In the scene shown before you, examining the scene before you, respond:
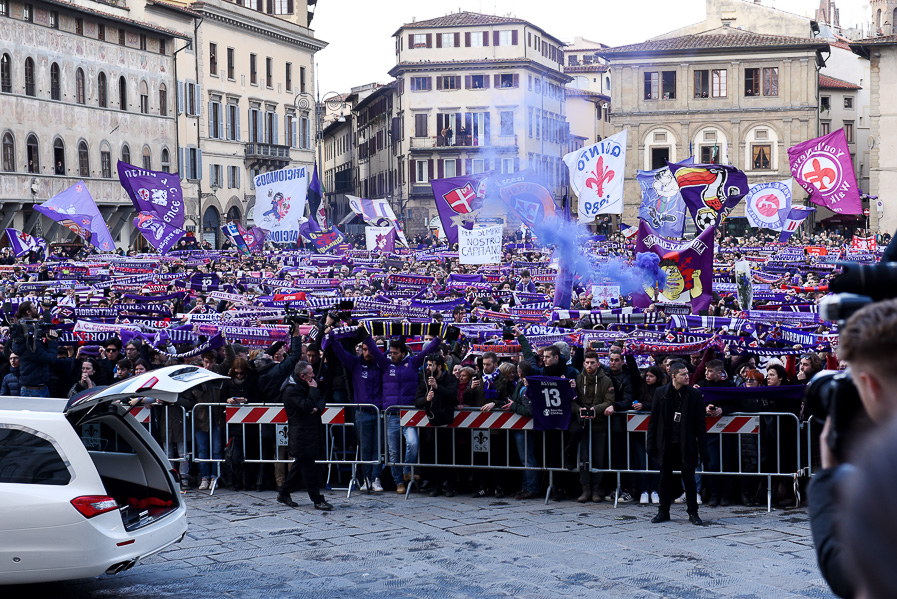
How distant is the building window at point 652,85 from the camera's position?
2717 inches

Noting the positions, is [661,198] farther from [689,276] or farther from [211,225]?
[211,225]

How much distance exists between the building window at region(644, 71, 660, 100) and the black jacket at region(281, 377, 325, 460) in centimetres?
6070

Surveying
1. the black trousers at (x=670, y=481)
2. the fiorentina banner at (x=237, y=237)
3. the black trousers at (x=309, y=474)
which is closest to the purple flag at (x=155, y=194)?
the fiorentina banner at (x=237, y=237)

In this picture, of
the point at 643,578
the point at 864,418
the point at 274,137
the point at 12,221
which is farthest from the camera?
the point at 274,137

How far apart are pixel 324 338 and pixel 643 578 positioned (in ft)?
17.5

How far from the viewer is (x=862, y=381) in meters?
2.40

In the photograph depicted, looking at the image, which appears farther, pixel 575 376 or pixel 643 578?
pixel 575 376

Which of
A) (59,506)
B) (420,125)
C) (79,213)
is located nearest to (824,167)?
(79,213)

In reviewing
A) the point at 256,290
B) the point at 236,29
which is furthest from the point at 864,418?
the point at 236,29

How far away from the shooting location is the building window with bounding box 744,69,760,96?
68125 millimetres

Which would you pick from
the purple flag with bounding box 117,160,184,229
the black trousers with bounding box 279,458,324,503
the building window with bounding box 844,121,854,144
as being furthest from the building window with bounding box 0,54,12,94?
the building window with bounding box 844,121,854,144

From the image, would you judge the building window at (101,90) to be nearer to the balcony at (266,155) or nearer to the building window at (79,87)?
the building window at (79,87)

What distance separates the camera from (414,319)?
645 inches

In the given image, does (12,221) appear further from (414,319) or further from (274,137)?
(414,319)
